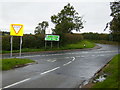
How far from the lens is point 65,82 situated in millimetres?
9023

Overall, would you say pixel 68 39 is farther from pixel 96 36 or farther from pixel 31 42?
pixel 96 36

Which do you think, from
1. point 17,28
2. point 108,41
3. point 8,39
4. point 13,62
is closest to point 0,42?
point 8,39

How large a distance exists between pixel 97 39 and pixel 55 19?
21.2 meters

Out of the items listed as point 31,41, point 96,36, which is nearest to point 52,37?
point 31,41

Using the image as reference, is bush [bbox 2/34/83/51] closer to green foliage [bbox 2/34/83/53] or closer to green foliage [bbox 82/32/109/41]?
green foliage [bbox 2/34/83/53]

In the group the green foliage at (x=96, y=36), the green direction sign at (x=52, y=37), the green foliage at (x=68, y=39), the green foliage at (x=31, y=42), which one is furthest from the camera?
the green foliage at (x=96, y=36)

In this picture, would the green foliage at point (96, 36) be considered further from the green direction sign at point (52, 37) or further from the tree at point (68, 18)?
the green direction sign at point (52, 37)

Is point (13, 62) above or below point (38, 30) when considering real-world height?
below

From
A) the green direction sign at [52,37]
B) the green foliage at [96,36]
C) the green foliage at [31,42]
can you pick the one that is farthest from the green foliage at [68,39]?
the green foliage at [96,36]

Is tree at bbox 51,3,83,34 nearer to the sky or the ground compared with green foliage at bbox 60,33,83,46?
nearer to the sky

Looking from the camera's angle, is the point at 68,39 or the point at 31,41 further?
the point at 68,39

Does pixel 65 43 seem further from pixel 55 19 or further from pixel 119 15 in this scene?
pixel 119 15

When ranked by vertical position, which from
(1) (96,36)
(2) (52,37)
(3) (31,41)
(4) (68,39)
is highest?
(1) (96,36)

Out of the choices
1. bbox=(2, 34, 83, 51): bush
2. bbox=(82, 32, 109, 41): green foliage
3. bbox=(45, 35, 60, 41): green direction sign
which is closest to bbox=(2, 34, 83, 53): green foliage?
bbox=(2, 34, 83, 51): bush
